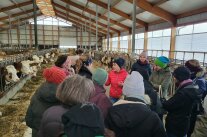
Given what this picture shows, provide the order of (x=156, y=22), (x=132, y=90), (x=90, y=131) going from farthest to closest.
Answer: (x=156, y=22) → (x=132, y=90) → (x=90, y=131)

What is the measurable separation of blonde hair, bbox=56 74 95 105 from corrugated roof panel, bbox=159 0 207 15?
10.6 m

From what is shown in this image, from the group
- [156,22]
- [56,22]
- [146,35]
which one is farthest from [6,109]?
[56,22]

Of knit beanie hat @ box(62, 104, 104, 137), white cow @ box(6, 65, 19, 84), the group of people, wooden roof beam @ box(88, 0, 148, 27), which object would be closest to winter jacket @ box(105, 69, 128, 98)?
the group of people

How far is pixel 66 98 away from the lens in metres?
1.63

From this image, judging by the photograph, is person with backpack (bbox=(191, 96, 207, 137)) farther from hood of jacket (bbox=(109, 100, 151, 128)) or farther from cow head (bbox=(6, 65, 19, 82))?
cow head (bbox=(6, 65, 19, 82))

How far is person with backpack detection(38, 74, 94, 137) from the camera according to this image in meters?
1.61

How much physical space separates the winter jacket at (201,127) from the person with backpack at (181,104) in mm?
170

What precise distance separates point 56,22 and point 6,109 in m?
32.5

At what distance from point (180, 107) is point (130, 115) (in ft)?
3.76

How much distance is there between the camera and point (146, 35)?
800 inches

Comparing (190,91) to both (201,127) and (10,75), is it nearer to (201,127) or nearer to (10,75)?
(201,127)

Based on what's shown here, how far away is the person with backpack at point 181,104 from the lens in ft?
8.53

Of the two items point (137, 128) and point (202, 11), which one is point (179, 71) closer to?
point (137, 128)

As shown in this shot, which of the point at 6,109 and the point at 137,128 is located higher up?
the point at 137,128
